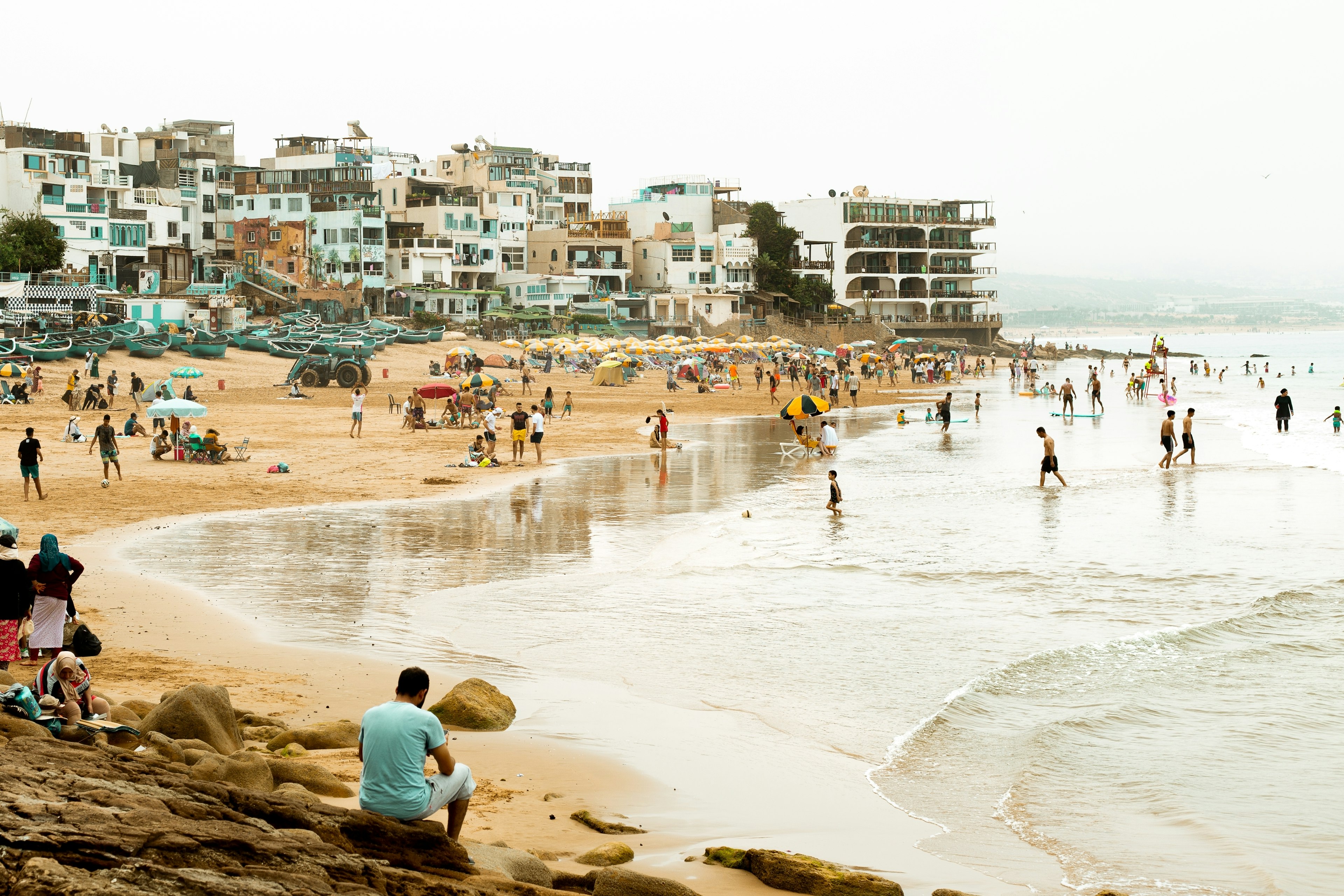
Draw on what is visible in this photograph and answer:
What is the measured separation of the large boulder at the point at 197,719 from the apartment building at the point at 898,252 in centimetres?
9576

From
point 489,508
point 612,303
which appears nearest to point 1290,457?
point 489,508

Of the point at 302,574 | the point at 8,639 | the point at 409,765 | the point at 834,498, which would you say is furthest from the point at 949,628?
the point at 8,639

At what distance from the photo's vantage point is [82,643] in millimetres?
9680

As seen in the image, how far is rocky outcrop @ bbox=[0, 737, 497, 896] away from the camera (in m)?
4.27

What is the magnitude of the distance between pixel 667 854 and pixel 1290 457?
29768mm

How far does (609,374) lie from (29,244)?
3356cm

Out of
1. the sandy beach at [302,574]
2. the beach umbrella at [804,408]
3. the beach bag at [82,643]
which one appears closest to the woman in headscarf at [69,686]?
the sandy beach at [302,574]

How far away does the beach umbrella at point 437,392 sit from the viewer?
34.4m

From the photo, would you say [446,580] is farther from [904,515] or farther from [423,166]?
[423,166]

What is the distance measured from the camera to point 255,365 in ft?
173

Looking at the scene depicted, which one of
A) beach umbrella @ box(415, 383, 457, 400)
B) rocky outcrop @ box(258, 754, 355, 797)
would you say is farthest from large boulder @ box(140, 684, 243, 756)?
beach umbrella @ box(415, 383, 457, 400)

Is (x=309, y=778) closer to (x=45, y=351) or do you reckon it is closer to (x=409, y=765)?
(x=409, y=765)

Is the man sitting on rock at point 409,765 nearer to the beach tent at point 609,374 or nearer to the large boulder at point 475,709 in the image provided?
the large boulder at point 475,709

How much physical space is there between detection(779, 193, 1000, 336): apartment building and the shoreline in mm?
91457
